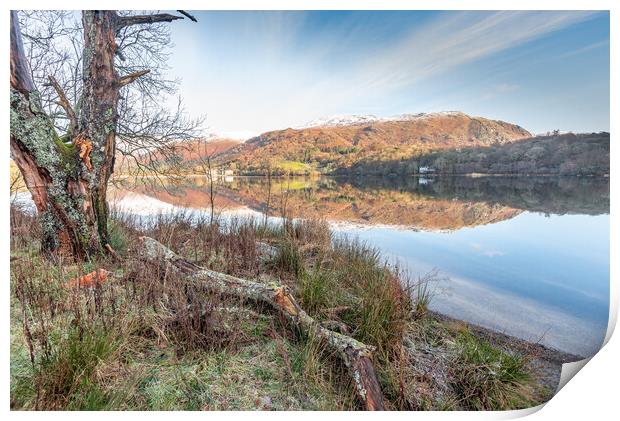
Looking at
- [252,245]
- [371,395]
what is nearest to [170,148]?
[252,245]

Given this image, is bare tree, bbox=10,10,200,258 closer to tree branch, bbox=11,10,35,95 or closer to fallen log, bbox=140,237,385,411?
tree branch, bbox=11,10,35,95

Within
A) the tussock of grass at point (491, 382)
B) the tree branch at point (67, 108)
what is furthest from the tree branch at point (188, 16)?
the tussock of grass at point (491, 382)

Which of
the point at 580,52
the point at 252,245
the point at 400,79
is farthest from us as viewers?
the point at 252,245

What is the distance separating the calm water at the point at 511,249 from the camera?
7.25ft

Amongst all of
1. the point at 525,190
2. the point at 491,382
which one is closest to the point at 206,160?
the point at 491,382

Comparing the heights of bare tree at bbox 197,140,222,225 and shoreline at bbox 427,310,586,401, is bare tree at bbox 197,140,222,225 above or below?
above

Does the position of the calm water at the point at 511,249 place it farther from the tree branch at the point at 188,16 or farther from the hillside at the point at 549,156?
the tree branch at the point at 188,16

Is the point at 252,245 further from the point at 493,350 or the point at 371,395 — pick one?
the point at 493,350

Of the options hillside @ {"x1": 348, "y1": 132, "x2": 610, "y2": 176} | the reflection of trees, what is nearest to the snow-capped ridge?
hillside @ {"x1": 348, "y1": 132, "x2": 610, "y2": 176}

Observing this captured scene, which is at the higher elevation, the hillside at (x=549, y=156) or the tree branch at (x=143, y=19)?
the tree branch at (x=143, y=19)

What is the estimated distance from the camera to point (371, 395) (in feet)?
4.48

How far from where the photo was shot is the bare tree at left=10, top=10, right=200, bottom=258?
6.15 ft

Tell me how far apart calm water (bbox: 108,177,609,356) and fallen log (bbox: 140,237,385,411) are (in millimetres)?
1265

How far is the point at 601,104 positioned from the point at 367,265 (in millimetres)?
1939
